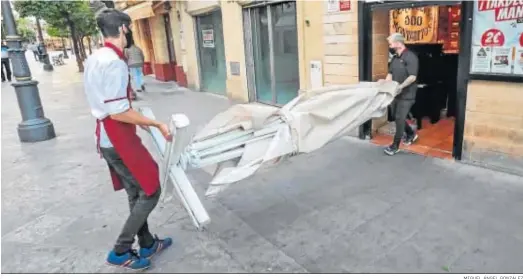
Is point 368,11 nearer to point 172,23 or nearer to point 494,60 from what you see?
point 494,60

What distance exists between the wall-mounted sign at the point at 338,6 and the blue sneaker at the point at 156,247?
12.9 ft

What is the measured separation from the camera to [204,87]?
11688 mm

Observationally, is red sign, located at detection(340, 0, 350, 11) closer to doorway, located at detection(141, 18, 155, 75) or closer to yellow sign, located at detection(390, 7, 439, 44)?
yellow sign, located at detection(390, 7, 439, 44)

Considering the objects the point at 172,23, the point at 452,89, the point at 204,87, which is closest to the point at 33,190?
the point at 452,89

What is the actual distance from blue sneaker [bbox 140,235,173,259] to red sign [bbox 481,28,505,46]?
144 inches

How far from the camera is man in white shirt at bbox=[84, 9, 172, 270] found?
2.52 meters

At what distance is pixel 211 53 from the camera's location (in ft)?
35.6

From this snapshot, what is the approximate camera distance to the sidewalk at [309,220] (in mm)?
2959

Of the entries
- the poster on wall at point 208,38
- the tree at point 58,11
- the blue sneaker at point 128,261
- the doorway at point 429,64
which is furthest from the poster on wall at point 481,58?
the tree at point 58,11

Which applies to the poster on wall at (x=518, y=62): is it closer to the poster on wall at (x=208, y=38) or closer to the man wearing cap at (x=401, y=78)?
the man wearing cap at (x=401, y=78)

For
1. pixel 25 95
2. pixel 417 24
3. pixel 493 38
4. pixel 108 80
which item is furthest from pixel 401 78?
pixel 25 95

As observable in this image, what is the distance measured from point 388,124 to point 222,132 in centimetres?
365

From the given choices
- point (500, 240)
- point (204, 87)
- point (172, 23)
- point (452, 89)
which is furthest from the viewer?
point (172, 23)

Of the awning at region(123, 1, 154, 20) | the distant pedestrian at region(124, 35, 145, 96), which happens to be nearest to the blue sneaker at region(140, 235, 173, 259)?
the distant pedestrian at region(124, 35, 145, 96)
